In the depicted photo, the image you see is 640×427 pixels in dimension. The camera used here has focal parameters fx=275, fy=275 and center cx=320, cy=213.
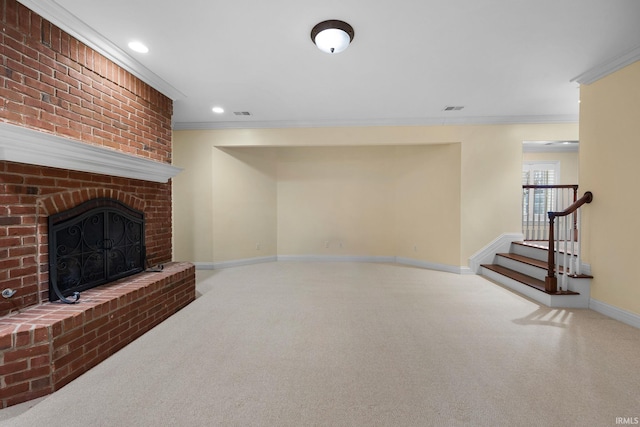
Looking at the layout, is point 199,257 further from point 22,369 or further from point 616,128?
point 616,128

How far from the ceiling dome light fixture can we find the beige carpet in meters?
2.60

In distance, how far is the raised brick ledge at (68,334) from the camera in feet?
5.40

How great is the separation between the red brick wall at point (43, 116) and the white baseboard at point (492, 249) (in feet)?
16.8

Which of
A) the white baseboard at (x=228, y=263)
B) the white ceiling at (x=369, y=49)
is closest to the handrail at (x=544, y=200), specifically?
the white ceiling at (x=369, y=49)

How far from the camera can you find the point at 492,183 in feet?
15.6

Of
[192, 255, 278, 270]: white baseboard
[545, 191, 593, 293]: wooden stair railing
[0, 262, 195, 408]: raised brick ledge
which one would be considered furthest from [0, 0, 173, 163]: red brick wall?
[545, 191, 593, 293]: wooden stair railing

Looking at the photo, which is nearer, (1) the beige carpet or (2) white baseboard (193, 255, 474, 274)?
Answer: (1) the beige carpet

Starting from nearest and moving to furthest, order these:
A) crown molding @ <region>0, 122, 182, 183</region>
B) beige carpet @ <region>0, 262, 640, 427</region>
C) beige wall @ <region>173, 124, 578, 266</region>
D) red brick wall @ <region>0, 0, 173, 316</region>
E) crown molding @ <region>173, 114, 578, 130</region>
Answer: beige carpet @ <region>0, 262, 640, 427</region>
crown molding @ <region>0, 122, 182, 183</region>
red brick wall @ <region>0, 0, 173, 316</region>
crown molding @ <region>173, 114, 578, 130</region>
beige wall @ <region>173, 124, 578, 266</region>

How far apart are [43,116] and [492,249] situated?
5.92m

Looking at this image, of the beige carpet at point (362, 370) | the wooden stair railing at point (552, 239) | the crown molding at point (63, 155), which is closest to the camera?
the beige carpet at point (362, 370)

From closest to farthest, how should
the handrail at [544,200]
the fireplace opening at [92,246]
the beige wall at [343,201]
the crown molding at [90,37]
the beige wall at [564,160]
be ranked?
the crown molding at [90,37], the fireplace opening at [92,246], the handrail at [544,200], the beige wall at [343,201], the beige wall at [564,160]

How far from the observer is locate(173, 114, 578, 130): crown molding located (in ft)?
15.0

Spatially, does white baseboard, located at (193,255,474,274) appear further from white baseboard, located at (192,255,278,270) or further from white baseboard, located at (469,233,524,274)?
white baseboard, located at (469,233,524,274)

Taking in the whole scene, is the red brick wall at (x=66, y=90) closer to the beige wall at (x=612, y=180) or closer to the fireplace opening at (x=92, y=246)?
the fireplace opening at (x=92, y=246)
